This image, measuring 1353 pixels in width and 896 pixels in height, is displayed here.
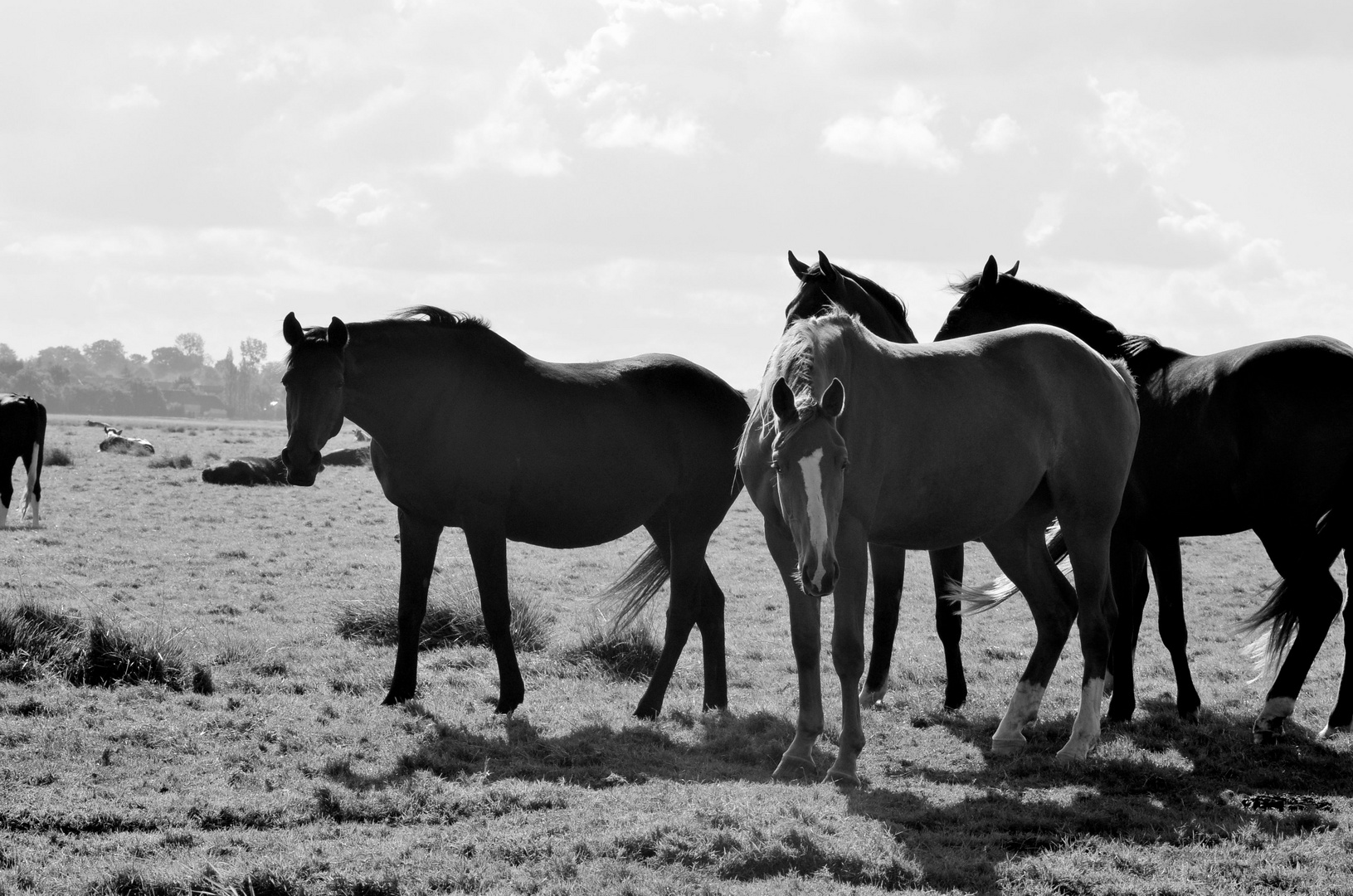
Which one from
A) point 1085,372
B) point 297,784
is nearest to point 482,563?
point 297,784

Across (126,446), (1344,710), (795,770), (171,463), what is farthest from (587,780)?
(126,446)

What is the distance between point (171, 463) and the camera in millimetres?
28859

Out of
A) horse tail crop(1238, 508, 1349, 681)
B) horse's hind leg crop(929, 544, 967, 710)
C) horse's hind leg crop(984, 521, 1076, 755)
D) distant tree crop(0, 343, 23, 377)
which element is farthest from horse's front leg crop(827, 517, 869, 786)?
distant tree crop(0, 343, 23, 377)

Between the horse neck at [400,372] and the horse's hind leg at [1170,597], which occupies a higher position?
the horse neck at [400,372]

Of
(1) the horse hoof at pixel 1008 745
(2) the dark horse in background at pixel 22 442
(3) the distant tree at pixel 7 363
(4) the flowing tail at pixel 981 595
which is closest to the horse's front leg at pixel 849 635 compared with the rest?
(1) the horse hoof at pixel 1008 745

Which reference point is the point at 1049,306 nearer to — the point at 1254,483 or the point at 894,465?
the point at 1254,483

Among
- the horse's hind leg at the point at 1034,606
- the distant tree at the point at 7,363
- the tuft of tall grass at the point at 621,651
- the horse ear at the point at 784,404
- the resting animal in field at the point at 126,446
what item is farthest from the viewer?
the distant tree at the point at 7,363

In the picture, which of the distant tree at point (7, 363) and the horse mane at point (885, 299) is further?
the distant tree at point (7, 363)

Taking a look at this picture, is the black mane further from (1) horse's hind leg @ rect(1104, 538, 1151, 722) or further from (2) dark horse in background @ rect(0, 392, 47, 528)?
(2) dark horse in background @ rect(0, 392, 47, 528)

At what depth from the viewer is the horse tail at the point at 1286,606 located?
748 cm

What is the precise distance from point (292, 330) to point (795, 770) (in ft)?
13.5

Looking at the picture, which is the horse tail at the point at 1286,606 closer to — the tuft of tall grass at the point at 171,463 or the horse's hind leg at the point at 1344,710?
the horse's hind leg at the point at 1344,710

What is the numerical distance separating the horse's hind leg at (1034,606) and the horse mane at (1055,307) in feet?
7.27

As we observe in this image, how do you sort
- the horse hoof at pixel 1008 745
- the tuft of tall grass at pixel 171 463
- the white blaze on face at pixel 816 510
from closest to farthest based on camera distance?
the white blaze on face at pixel 816 510 → the horse hoof at pixel 1008 745 → the tuft of tall grass at pixel 171 463
